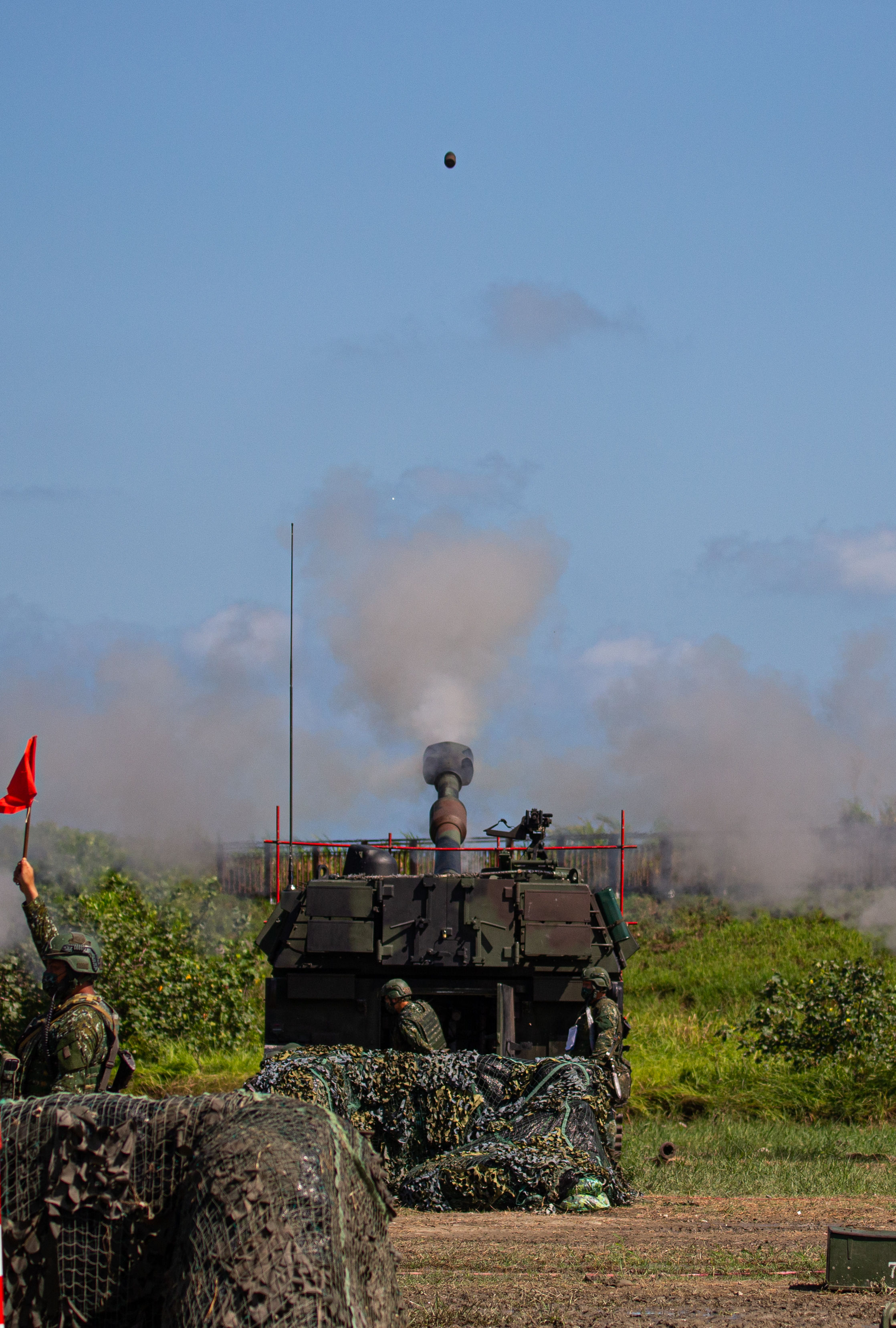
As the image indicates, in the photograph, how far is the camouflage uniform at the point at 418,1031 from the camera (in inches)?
432

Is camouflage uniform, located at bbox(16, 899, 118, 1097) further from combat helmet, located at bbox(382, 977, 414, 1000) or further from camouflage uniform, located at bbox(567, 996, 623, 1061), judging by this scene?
camouflage uniform, located at bbox(567, 996, 623, 1061)

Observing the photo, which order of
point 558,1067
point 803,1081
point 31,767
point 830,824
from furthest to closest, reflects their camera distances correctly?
point 830,824
point 803,1081
point 558,1067
point 31,767

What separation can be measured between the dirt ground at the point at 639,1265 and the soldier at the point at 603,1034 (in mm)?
1768

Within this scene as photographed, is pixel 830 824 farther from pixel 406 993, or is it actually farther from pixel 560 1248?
pixel 560 1248

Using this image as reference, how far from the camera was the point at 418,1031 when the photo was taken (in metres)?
11.0

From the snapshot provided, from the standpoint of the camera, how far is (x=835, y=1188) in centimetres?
968

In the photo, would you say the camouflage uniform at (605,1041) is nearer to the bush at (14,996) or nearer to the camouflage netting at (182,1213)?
the camouflage netting at (182,1213)

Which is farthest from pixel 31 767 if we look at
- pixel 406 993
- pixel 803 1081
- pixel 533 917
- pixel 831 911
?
pixel 831 911

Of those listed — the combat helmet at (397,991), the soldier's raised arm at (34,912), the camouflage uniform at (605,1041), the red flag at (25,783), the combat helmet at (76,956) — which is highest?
the red flag at (25,783)

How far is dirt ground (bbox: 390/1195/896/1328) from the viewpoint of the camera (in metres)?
5.71

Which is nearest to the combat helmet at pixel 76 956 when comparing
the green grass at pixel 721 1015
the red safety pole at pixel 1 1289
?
the red safety pole at pixel 1 1289

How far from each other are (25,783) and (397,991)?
338 centimetres

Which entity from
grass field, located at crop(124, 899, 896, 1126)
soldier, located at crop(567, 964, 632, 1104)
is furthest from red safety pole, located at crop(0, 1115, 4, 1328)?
grass field, located at crop(124, 899, 896, 1126)

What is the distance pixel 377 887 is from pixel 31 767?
4517 mm
